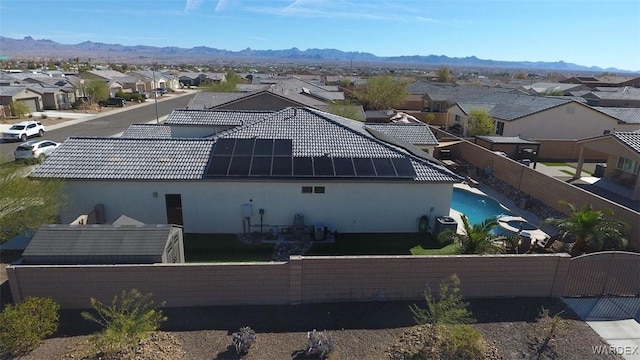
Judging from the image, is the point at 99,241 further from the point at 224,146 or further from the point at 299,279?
the point at 224,146

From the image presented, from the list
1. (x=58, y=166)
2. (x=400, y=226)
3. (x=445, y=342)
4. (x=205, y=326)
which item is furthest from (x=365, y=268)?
(x=58, y=166)

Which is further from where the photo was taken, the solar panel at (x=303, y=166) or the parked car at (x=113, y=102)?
the parked car at (x=113, y=102)

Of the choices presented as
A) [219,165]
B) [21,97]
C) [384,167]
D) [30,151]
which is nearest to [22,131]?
[30,151]

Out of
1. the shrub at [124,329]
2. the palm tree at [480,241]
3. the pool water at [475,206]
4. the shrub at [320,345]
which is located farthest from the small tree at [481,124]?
the shrub at [124,329]

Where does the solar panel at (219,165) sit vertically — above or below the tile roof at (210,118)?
below

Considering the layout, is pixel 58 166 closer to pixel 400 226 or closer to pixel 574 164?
pixel 400 226

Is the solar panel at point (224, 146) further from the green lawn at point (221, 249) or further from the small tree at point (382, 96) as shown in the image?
the small tree at point (382, 96)

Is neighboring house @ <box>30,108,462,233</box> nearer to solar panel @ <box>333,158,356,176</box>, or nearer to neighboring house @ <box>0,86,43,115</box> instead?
solar panel @ <box>333,158,356,176</box>

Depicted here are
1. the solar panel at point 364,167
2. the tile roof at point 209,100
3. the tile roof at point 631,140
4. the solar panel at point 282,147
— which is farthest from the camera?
the tile roof at point 209,100
